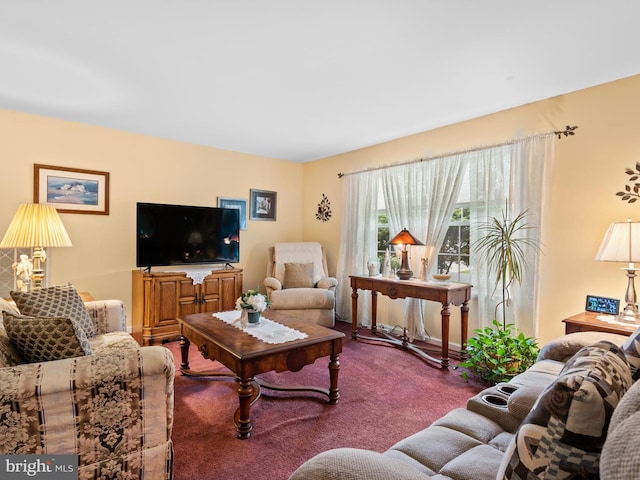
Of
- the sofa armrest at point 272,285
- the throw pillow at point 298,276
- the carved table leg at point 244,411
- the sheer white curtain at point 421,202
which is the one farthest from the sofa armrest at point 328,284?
the carved table leg at point 244,411

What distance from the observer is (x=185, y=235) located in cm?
420

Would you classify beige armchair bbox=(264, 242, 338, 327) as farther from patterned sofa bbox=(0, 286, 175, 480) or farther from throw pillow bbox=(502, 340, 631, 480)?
throw pillow bbox=(502, 340, 631, 480)

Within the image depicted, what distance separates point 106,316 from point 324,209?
3.28m

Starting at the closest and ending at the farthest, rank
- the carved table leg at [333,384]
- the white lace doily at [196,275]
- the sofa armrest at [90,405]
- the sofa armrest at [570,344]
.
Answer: the sofa armrest at [90,405] → the sofa armrest at [570,344] → the carved table leg at [333,384] → the white lace doily at [196,275]

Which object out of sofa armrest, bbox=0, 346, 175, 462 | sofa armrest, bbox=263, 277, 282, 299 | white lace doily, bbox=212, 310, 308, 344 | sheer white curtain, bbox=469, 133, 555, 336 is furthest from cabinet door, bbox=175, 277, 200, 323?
sheer white curtain, bbox=469, 133, 555, 336

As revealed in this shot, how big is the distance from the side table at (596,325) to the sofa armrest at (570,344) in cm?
7

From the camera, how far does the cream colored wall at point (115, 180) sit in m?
3.46

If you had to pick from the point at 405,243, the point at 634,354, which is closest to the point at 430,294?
the point at 405,243

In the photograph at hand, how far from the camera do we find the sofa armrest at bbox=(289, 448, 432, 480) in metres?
0.85

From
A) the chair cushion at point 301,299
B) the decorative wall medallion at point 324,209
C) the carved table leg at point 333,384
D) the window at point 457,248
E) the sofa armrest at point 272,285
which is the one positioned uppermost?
the decorative wall medallion at point 324,209

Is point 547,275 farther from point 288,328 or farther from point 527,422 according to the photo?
point 527,422

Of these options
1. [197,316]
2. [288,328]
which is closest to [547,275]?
[288,328]

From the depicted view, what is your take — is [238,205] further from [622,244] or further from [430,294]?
[622,244]

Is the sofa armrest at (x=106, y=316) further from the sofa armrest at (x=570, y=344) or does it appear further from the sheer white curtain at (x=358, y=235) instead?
the sofa armrest at (x=570, y=344)
